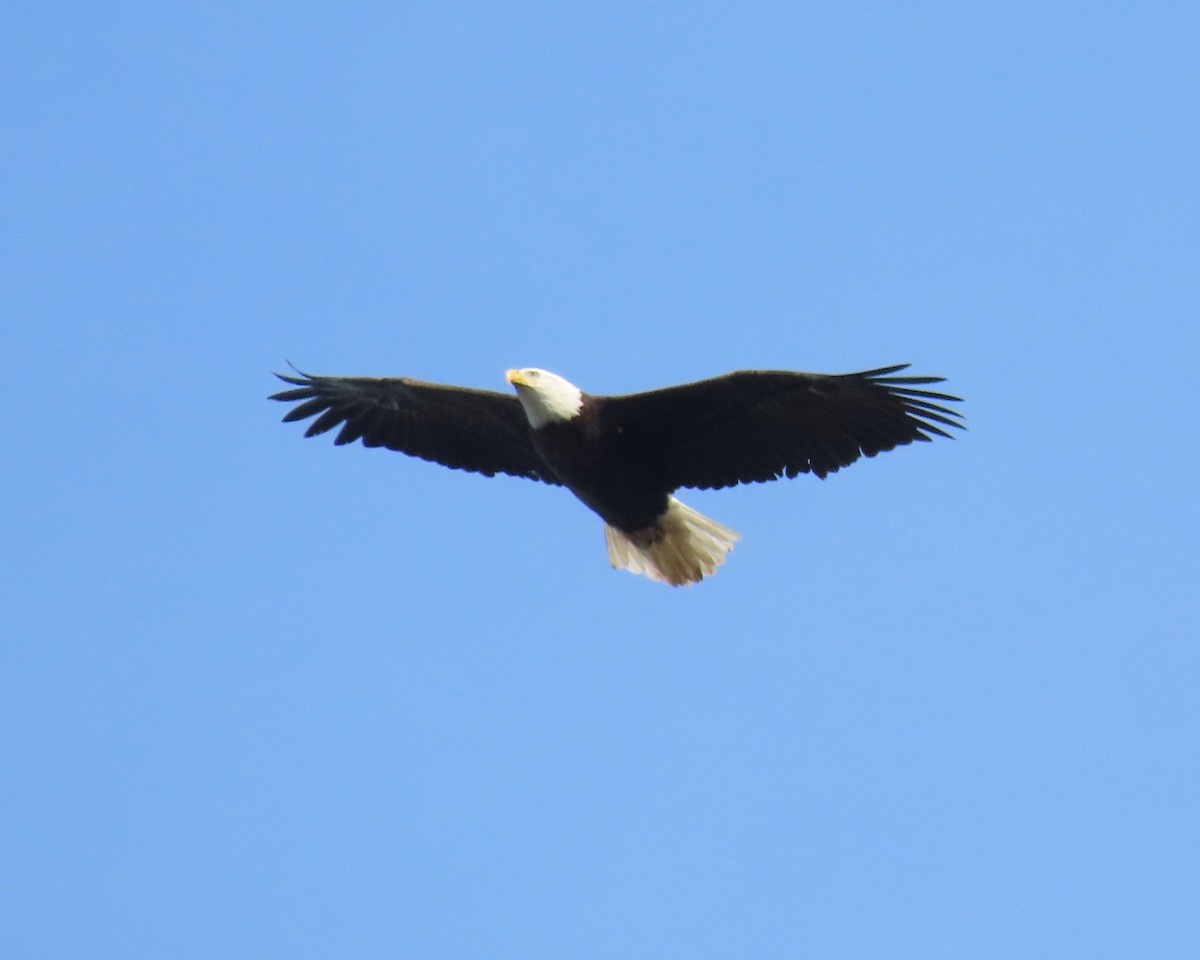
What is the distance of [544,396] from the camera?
31.1 ft

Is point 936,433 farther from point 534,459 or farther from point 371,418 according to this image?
point 371,418

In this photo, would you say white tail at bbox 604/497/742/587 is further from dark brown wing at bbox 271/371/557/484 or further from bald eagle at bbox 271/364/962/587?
dark brown wing at bbox 271/371/557/484

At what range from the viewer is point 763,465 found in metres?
9.73

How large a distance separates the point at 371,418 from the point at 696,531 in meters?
1.89

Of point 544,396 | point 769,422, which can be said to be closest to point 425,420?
point 544,396

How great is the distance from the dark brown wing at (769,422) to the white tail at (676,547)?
0.64 metres

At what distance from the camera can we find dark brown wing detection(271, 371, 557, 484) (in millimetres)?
A: 10141

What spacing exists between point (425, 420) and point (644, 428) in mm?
1386

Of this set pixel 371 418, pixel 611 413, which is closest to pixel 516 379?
pixel 611 413

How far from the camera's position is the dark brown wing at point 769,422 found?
9359mm

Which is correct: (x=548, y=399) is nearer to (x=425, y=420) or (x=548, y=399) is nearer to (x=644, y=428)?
(x=644, y=428)

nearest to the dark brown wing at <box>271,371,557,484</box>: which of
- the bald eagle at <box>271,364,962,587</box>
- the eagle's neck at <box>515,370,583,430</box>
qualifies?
the bald eagle at <box>271,364,962,587</box>

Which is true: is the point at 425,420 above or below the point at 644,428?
above

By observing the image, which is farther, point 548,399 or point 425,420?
point 425,420
